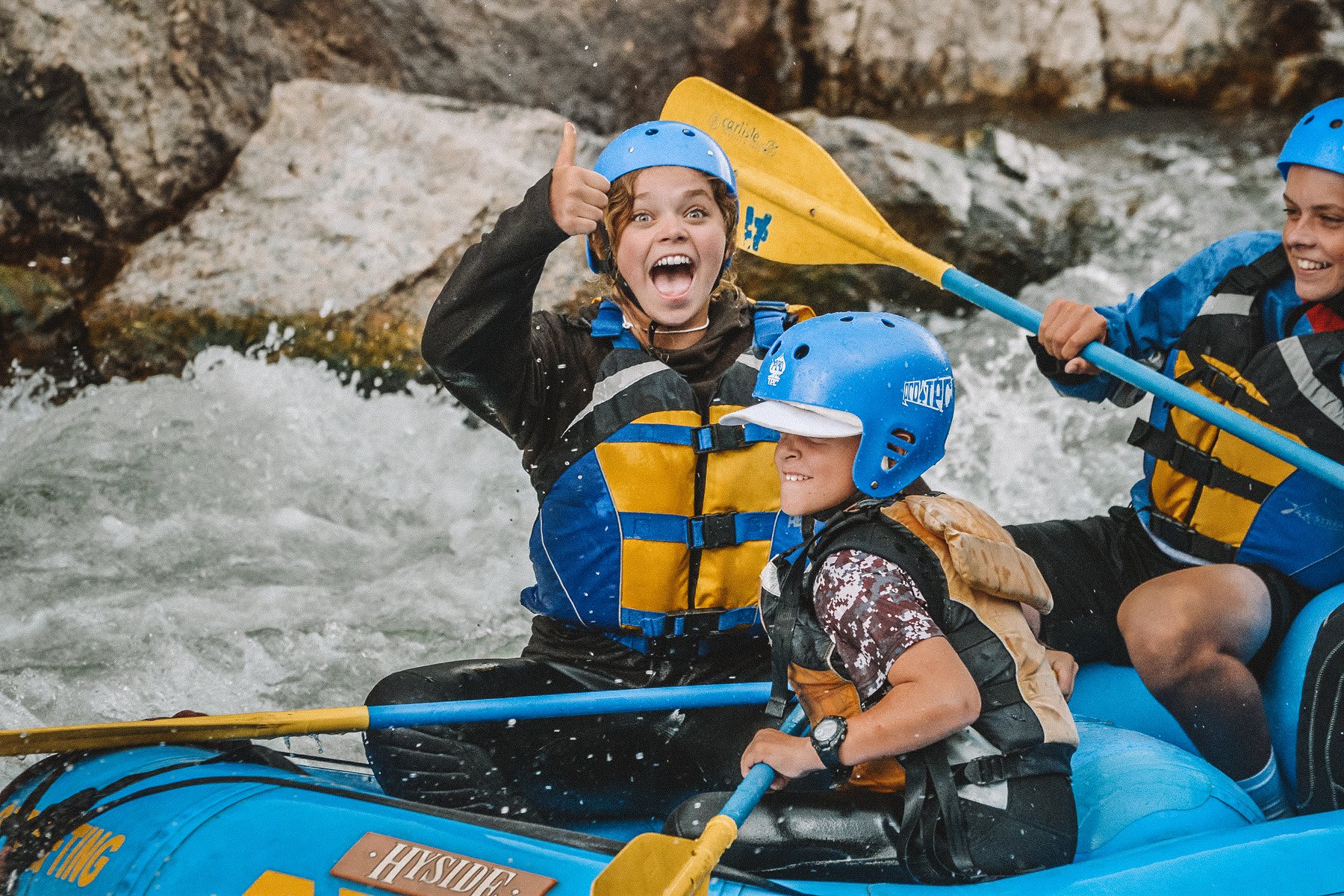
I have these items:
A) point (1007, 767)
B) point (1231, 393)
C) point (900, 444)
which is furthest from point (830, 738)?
point (1231, 393)

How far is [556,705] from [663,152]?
0.98 meters

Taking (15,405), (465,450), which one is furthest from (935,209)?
(15,405)

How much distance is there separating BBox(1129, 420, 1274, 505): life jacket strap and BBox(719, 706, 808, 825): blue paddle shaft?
3.78ft

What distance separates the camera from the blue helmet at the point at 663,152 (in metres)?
2.39

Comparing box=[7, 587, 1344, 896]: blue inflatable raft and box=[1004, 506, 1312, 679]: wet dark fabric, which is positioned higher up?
box=[1004, 506, 1312, 679]: wet dark fabric

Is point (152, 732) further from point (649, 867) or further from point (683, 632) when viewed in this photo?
point (649, 867)

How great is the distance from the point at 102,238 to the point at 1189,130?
5315 mm

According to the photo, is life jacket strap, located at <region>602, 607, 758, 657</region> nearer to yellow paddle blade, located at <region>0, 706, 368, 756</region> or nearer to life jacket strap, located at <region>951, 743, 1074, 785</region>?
yellow paddle blade, located at <region>0, 706, 368, 756</region>

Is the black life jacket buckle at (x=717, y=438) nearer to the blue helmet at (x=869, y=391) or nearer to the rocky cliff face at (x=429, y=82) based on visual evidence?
the blue helmet at (x=869, y=391)

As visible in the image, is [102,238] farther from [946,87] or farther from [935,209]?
[946,87]

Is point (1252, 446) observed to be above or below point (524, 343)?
below

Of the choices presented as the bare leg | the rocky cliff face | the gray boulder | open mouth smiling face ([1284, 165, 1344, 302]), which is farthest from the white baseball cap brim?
the rocky cliff face

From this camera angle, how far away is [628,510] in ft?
7.77

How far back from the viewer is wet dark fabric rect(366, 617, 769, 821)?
2271 millimetres
